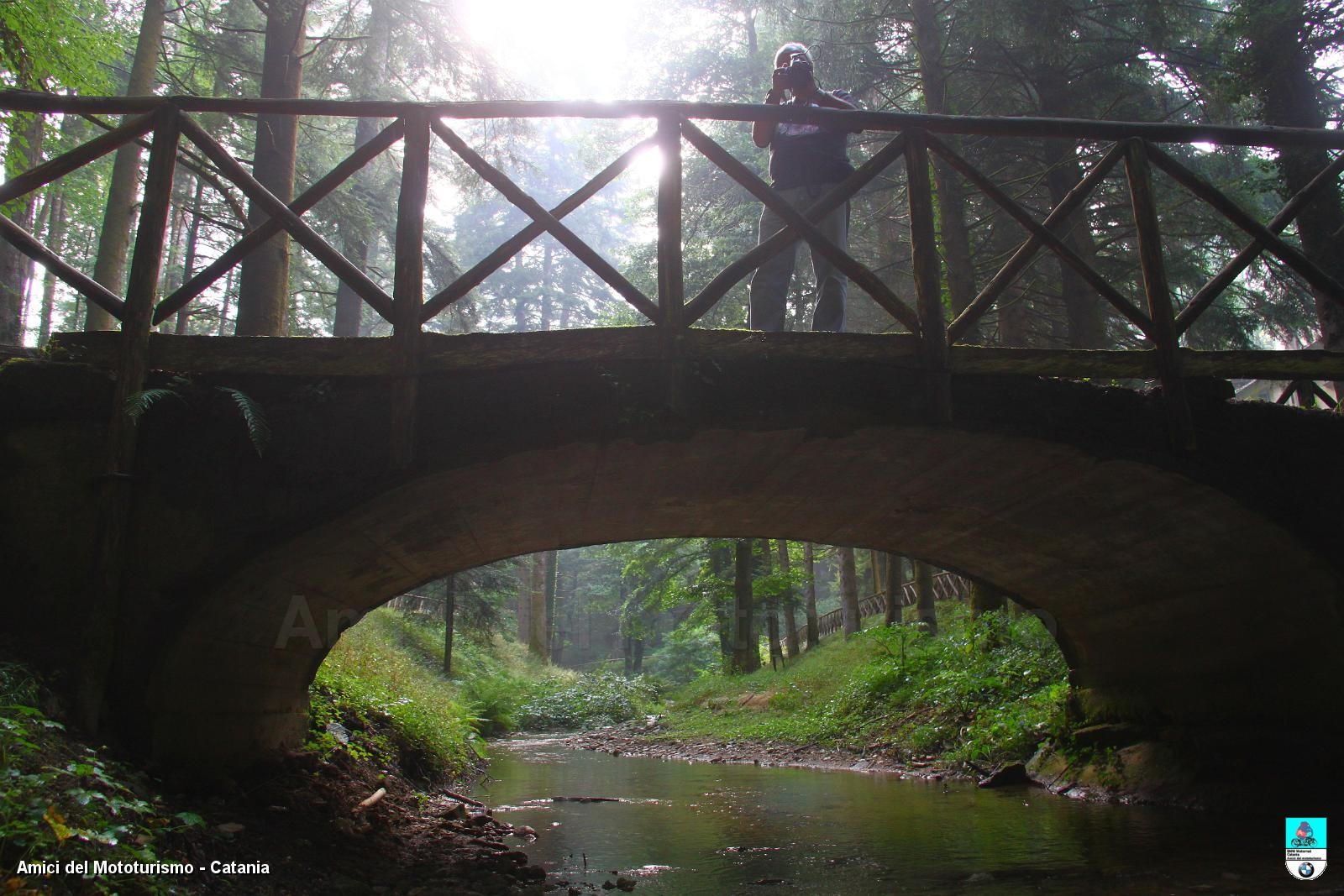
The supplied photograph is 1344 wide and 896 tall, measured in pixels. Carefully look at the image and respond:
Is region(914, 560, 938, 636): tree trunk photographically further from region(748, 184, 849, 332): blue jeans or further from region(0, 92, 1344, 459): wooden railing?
region(0, 92, 1344, 459): wooden railing

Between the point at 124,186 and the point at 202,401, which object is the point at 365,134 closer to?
the point at 124,186

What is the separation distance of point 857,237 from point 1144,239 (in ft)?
49.4

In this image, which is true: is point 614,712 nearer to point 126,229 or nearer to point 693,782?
point 693,782

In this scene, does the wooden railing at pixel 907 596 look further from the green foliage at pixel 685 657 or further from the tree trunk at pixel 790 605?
the green foliage at pixel 685 657

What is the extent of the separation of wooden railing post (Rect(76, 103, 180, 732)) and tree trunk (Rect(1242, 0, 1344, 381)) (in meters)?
10.7

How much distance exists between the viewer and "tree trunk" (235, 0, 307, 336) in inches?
358

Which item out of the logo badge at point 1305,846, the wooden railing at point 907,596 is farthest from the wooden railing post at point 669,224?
the wooden railing at point 907,596

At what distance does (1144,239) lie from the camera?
5.40 m

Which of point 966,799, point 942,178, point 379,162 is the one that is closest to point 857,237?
point 942,178

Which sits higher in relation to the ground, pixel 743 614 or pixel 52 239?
pixel 52 239

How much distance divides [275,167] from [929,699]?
9826mm

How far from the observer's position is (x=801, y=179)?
235 inches

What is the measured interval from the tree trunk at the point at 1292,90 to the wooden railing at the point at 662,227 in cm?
498

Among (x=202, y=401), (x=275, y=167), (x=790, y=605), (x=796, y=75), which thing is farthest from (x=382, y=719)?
(x=790, y=605)
